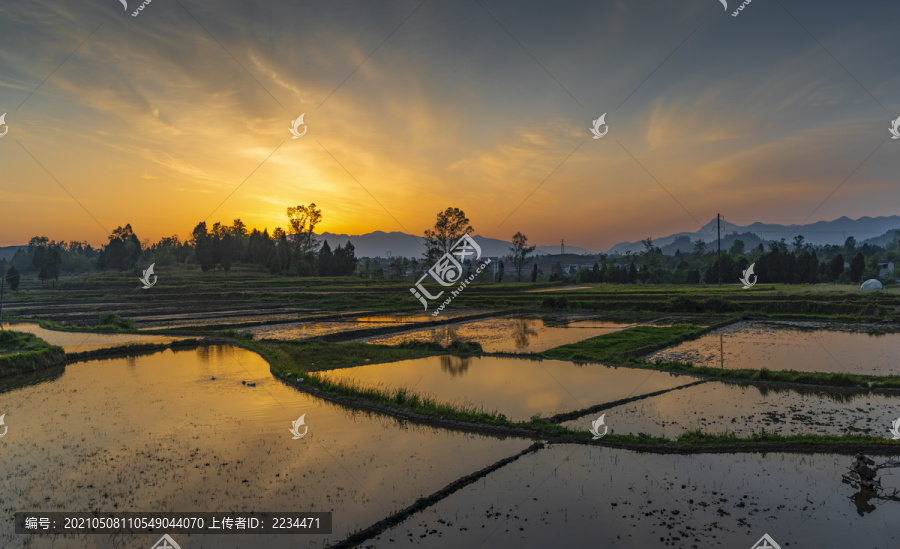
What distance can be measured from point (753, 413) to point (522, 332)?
16.0 m

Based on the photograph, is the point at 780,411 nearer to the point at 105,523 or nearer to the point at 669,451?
the point at 669,451

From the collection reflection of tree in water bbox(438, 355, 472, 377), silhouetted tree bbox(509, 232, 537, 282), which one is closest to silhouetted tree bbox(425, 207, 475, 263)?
silhouetted tree bbox(509, 232, 537, 282)

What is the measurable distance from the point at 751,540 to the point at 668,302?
1218 inches

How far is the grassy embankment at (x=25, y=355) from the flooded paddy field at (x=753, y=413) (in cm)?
2074

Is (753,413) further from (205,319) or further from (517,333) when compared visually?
(205,319)

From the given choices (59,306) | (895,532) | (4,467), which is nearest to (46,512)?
(4,467)

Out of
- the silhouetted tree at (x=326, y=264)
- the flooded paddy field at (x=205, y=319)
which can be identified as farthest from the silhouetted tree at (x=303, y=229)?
the flooded paddy field at (x=205, y=319)

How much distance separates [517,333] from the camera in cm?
2691

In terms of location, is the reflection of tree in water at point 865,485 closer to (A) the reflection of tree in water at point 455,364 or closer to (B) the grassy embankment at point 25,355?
(A) the reflection of tree in water at point 455,364

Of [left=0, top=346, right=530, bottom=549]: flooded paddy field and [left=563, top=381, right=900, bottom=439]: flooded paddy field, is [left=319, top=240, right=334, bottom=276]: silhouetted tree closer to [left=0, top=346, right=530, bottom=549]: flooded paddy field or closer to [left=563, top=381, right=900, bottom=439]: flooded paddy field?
[left=0, top=346, right=530, bottom=549]: flooded paddy field

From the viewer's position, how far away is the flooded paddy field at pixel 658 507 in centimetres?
647

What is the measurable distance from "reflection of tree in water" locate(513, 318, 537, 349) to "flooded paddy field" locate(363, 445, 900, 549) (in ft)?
44.0

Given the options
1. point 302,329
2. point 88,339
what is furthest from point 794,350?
point 88,339

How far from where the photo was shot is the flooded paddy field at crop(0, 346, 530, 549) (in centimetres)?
750
